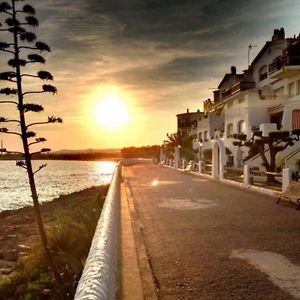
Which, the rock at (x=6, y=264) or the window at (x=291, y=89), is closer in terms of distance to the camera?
the rock at (x=6, y=264)

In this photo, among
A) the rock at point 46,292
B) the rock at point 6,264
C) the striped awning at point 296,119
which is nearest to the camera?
the rock at point 46,292

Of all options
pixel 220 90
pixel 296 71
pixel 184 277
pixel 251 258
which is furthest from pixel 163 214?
pixel 220 90

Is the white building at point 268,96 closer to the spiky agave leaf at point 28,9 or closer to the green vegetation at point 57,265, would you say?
the green vegetation at point 57,265

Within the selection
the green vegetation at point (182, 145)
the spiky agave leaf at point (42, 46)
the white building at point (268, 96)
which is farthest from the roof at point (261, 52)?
the spiky agave leaf at point (42, 46)

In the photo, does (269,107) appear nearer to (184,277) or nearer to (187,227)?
(187,227)

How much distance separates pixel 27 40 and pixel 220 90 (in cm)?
4222

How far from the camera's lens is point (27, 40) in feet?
40.1

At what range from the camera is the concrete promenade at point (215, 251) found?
5633 millimetres

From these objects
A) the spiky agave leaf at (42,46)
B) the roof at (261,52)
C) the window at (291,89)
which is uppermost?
the roof at (261,52)

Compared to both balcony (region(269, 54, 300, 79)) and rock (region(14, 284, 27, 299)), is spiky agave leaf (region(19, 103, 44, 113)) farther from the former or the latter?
balcony (region(269, 54, 300, 79))

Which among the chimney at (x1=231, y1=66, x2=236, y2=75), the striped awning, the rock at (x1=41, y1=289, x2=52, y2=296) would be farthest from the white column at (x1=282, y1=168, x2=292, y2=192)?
the chimney at (x1=231, y1=66, x2=236, y2=75)

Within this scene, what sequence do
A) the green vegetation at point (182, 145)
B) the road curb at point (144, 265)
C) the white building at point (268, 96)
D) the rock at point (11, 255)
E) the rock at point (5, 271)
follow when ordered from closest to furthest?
the road curb at point (144, 265)
the rock at point (5, 271)
the rock at point (11, 255)
the white building at point (268, 96)
the green vegetation at point (182, 145)

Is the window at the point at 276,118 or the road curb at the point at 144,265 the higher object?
the window at the point at 276,118

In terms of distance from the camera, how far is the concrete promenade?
563 centimetres
